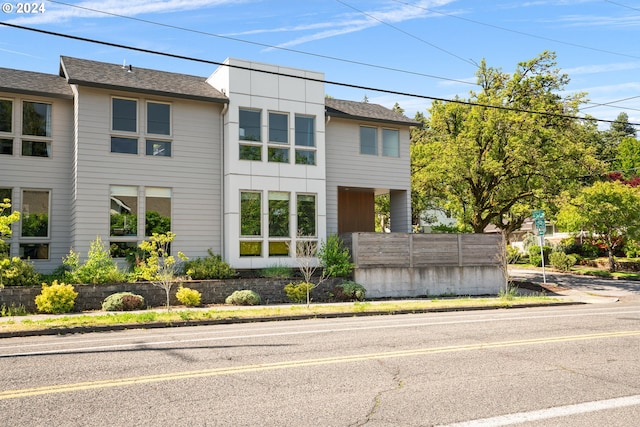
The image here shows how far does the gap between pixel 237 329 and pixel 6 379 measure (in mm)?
5614

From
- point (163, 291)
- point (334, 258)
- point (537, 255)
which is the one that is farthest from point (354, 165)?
point (537, 255)

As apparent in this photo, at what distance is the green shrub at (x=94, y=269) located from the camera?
16469mm

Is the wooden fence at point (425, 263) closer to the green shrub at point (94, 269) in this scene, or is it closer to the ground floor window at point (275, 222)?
the ground floor window at point (275, 222)

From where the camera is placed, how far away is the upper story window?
19344 millimetres

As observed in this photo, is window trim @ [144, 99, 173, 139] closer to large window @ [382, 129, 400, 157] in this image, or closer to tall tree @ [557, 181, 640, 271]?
large window @ [382, 129, 400, 157]

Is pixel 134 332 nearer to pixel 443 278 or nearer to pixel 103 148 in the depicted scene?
pixel 103 148

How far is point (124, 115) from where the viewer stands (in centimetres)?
1888

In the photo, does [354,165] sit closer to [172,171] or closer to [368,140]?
[368,140]

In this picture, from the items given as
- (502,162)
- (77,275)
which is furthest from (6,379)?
(502,162)

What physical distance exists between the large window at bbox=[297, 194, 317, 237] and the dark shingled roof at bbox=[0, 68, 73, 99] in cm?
941

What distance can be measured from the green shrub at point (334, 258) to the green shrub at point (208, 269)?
3743 millimetres

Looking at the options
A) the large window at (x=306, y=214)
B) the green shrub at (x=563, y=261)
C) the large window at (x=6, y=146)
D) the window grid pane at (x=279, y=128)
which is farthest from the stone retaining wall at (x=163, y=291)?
the green shrub at (x=563, y=261)

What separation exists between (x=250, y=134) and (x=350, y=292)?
24.0ft

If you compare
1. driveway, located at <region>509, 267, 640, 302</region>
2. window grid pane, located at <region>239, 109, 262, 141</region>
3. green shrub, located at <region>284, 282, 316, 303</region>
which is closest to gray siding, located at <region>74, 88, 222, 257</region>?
window grid pane, located at <region>239, 109, 262, 141</region>
